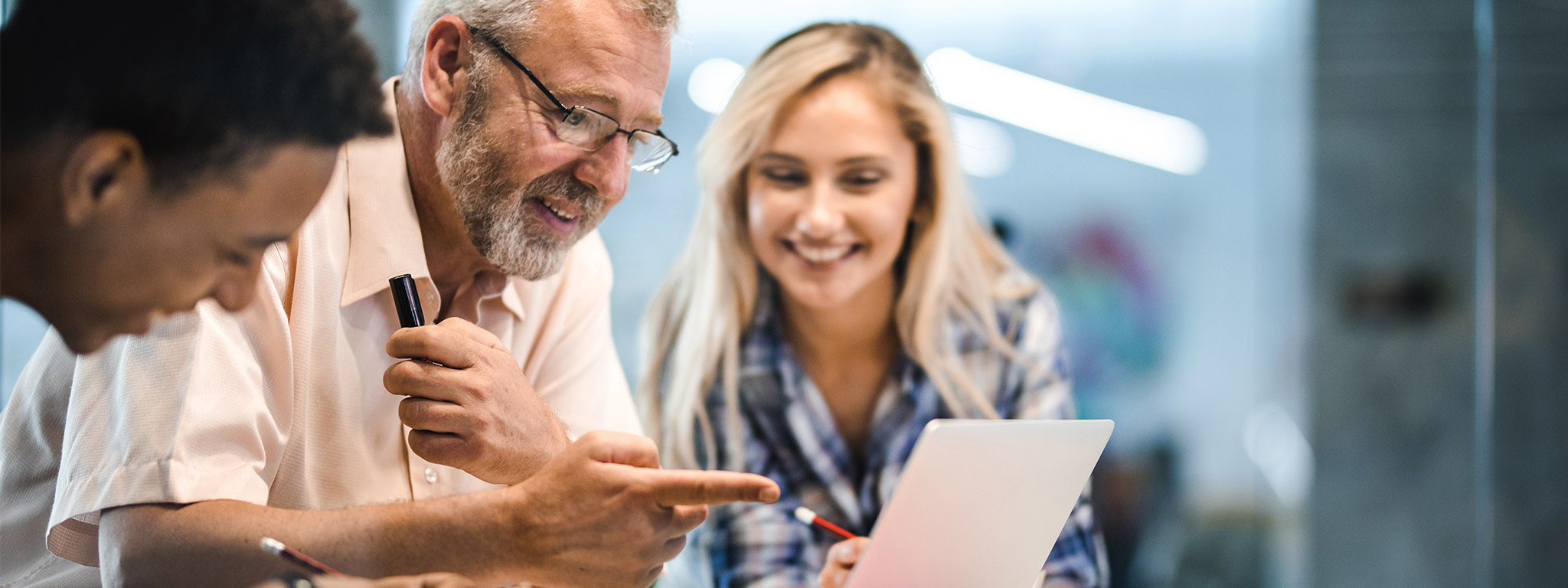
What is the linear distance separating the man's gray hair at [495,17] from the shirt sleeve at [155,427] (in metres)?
0.36

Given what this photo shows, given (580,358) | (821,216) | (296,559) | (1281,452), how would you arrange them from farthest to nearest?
(1281,452)
(821,216)
(580,358)
(296,559)

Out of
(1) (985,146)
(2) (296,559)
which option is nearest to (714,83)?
(1) (985,146)

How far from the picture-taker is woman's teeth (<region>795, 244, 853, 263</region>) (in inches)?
73.0

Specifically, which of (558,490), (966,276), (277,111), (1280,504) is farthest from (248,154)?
(1280,504)

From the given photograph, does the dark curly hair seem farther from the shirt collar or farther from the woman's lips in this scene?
the woman's lips

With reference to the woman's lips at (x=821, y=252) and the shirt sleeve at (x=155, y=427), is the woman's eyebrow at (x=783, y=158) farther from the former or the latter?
the shirt sleeve at (x=155, y=427)

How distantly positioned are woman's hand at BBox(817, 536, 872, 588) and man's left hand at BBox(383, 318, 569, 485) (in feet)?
1.23

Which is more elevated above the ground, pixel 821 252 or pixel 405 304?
pixel 821 252

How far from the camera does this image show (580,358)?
1479 mm

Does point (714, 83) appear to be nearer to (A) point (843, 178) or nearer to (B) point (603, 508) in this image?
(A) point (843, 178)

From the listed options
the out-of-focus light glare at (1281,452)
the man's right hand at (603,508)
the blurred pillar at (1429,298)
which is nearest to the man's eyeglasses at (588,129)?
the man's right hand at (603,508)

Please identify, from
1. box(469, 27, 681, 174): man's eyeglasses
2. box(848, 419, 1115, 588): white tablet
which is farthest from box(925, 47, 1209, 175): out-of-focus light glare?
box(848, 419, 1115, 588): white tablet

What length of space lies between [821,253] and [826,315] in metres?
0.17

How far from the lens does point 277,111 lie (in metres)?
0.71
